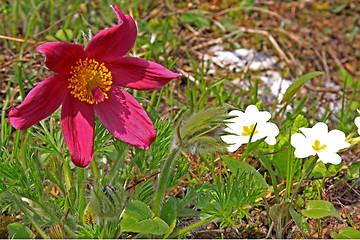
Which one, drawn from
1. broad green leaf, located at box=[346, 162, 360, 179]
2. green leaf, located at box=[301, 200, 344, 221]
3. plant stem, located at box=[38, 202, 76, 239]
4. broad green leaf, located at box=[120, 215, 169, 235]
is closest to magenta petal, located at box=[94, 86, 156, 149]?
broad green leaf, located at box=[120, 215, 169, 235]

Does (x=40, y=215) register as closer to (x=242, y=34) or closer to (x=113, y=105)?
(x=113, y=105)

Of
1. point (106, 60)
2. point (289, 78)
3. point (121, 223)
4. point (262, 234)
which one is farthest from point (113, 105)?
point (289, 78)

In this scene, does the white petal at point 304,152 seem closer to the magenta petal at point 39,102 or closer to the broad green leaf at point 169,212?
the broad green leaf at point 169,212

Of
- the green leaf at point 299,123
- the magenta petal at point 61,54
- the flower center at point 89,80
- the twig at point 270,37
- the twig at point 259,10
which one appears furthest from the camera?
the twig at point 259,10

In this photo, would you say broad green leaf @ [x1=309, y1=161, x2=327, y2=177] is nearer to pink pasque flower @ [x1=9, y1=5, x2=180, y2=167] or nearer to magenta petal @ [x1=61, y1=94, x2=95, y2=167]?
pink pasque flower @ [x1=9, y1=5, x2=180, y2=167]

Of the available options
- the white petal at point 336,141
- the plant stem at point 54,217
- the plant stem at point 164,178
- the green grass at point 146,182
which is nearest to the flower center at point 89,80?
the green grass at point 146,182

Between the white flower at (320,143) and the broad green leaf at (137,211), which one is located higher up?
the white flower at (320,143)

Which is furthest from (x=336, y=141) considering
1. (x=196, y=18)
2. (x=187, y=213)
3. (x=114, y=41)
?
(x=196, y=18)
